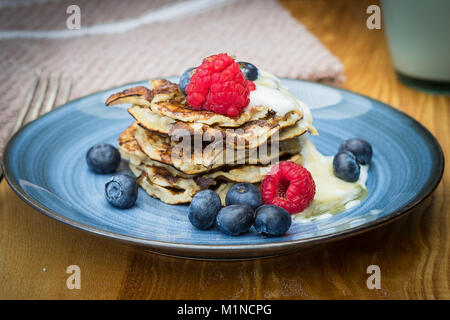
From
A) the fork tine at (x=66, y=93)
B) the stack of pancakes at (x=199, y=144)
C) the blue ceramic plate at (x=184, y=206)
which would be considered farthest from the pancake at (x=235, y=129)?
the fork tine at (x=66, y=93)

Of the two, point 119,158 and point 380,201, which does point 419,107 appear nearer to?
point 380,201

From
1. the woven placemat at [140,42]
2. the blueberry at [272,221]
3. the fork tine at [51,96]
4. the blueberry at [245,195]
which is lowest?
the blueberry at [272,221]

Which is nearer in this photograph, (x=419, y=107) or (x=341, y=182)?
(x=341, y=182)

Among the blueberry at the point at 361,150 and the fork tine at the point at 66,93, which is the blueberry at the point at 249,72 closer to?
the blueberry at the point at 361,150

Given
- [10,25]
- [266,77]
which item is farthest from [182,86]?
[10,25]

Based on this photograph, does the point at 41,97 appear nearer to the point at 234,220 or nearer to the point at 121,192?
the point at 121,192

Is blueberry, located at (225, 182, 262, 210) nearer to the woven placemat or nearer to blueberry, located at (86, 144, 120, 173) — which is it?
blueberry, located at (86, 144, 120, 173)
